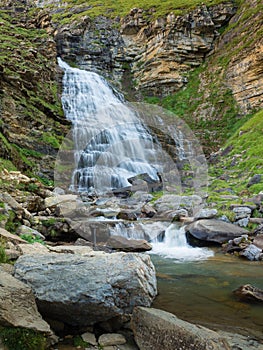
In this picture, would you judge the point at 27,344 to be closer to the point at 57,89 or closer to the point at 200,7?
the point at 57,89

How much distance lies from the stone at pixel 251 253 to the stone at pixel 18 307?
601 cm

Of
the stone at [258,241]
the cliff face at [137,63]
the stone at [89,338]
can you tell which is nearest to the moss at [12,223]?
the stone at [89,338]

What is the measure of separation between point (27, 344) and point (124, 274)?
1.26 meters

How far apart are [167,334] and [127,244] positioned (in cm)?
549

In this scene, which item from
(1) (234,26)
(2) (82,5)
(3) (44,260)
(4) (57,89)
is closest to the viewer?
(3) (44,260)

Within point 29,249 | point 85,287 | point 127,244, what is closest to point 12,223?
point 29,249

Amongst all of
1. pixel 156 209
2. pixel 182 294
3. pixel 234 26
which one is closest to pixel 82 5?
pixel 234 26

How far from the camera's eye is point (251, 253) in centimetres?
765

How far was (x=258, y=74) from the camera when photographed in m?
22.4

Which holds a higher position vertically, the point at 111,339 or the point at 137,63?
the point at 137,63

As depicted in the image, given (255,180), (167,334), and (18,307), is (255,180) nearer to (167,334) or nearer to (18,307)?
(167,334)

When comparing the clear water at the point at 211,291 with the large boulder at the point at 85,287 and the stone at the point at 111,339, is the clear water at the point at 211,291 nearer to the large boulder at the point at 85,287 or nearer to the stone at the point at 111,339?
the large boulder at the point at 85,287

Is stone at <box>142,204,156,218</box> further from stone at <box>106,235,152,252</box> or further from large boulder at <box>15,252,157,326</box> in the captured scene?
large boulder at <box>15,252,157,326</box>

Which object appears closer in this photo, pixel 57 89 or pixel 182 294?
pixel 182 294
